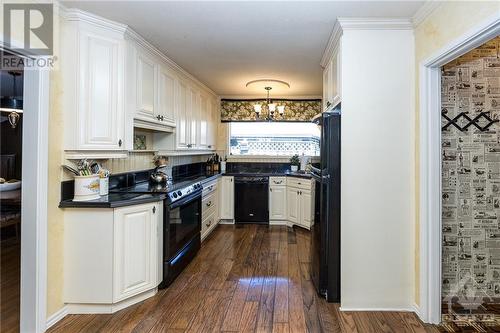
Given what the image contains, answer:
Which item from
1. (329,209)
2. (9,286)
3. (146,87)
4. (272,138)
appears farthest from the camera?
(272,138)

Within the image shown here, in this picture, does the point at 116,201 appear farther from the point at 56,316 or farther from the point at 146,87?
the point at 146,87

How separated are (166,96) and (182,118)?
1.71ft

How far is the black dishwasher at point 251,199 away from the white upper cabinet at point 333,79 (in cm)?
228

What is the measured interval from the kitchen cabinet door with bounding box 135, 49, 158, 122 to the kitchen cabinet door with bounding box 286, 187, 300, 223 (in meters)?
2.74

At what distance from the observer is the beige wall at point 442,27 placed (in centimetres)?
161

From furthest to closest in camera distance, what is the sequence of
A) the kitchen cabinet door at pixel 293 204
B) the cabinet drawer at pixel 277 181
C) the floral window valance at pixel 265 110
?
the floral window valance at pixel 265 110
the cabinet drawer at pixel 277 181
the kitchen cabinet door at pixel 293 204

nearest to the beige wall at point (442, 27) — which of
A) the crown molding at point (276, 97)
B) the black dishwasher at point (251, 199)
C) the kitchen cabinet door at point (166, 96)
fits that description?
the kitchen cabinet door at point (166, 96)

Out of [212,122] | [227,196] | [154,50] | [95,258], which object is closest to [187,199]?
[95,258]

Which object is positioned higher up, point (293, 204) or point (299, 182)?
point (299, 182)

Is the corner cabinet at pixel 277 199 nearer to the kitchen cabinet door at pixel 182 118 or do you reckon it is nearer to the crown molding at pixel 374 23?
the kitchen cabinet door at pixel 182 118

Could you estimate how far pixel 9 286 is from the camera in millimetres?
2646

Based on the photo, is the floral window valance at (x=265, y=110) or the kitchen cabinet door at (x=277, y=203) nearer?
the kitchen cabinet door at (x=277, y=203)

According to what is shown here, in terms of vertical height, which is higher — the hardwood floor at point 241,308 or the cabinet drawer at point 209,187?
the cabinet drawer at point 209,187

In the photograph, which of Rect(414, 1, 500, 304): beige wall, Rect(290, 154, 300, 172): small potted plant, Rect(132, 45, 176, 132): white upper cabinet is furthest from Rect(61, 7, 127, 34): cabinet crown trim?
Rect(290, 154, 300, 172): small potted plant
